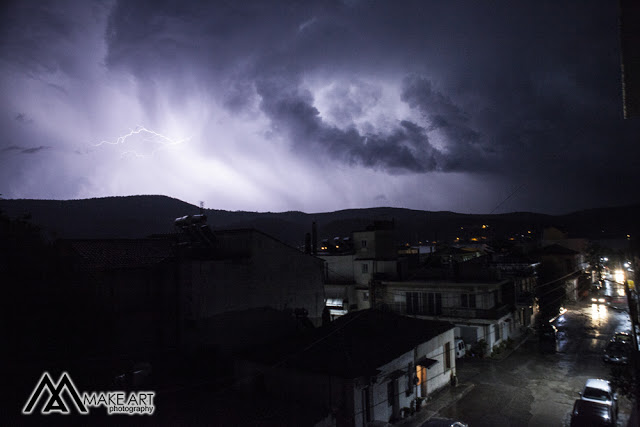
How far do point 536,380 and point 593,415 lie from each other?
831 centimetres

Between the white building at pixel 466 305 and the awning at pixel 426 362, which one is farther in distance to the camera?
the white building at pixel 466 305

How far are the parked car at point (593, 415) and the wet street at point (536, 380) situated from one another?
5.44ft

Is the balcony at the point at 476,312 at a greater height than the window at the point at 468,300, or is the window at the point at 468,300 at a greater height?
the window at the point at 468,300

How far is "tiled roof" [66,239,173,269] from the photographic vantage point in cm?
2227

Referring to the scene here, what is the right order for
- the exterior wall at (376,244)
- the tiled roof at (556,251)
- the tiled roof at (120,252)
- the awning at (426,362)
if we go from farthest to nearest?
the tiled roof at (556,251)
the exterior wall at (376,244)
the tiled roof at (120,252)
the awning at (426,362)

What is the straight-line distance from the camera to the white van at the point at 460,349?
2914cm

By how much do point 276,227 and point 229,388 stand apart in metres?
138

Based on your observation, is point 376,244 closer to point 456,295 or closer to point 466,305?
point 456,295

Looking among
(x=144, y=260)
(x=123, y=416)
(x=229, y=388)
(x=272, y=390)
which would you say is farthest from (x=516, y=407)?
(x=144, y=260)

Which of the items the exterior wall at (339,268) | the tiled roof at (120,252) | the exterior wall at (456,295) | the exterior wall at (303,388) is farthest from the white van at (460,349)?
the tiled roof at (120,252)

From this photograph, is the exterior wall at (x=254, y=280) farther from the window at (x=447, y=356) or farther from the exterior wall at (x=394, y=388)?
the window at (x=447, y=356)

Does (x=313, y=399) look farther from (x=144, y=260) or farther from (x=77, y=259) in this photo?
(x=77, y=259)

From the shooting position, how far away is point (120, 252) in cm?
2392

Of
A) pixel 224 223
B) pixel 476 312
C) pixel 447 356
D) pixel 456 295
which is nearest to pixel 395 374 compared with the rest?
pixel 447 356
